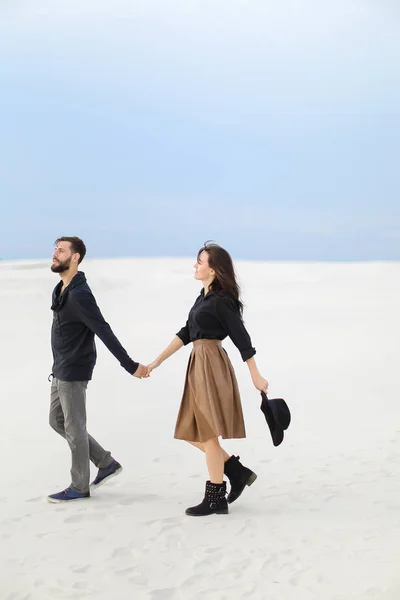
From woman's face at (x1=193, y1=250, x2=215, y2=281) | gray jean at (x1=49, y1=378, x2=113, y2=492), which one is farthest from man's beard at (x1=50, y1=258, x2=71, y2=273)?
woman's face at (x1=193, y1=250, x2=215, y2=281)

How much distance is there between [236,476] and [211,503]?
0.26 meters

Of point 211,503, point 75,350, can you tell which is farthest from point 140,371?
point 211,503

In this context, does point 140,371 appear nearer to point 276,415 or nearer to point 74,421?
point 74,421

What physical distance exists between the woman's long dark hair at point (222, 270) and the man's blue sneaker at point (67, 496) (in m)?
1.75

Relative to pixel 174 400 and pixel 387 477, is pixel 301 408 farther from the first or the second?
pixel 387 477

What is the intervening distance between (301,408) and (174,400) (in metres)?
1.58

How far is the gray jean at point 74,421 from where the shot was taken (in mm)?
5445

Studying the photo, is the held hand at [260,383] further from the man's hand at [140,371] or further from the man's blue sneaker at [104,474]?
the man's blue sneaker at [104,474]

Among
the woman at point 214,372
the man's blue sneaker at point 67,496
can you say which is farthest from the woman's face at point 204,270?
the man's blue sneaker at point 67,496

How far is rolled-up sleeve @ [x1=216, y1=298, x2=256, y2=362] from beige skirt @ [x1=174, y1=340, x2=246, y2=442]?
15 centimetres

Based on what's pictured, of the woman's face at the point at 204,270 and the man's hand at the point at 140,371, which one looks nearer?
the woman's face at the point at 204,270

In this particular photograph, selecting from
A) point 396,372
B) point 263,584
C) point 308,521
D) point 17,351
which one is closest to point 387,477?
point 308,521

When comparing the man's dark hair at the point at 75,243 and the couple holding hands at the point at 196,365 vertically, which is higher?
the man's dark hair at the point at 75,243

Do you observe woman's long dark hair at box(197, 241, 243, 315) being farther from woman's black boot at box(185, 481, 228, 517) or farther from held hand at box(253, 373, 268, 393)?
woman's black boot at box(185, 481, 228, 517)
